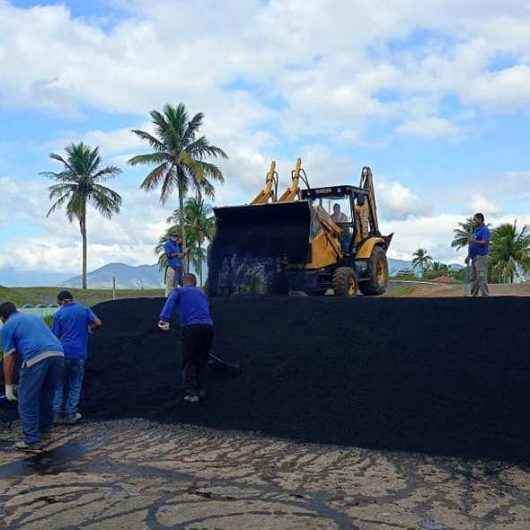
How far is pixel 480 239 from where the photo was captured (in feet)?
38.9

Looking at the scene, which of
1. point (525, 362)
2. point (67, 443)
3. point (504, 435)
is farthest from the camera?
point (525, 362)

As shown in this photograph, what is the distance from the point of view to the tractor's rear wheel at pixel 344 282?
42.7ft

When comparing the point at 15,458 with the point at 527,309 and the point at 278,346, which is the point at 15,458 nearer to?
the point at 278,346

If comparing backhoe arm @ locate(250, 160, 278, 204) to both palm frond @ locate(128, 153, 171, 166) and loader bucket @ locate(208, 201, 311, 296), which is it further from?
palm frond @ locate(128, 153, 171, 166)

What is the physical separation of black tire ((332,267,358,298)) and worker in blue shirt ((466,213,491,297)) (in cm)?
216

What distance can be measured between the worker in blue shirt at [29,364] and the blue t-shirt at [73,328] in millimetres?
834

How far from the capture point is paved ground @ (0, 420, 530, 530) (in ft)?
15.4

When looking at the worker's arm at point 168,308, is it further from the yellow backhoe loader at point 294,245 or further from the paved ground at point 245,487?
the yellow backhoe loader at point 294,245

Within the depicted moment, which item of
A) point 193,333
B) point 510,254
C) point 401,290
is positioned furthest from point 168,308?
point 510,254

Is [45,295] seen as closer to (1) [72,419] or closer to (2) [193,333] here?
(1) [72,419]

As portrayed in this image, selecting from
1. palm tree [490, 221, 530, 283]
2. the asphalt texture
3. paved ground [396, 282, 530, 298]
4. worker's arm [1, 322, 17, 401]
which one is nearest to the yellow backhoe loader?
the asphalt texture

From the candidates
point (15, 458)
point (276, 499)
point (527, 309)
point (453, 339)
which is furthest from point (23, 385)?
point (527, 309)

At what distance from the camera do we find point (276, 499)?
5117mm

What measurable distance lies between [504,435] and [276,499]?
260 centimetres
